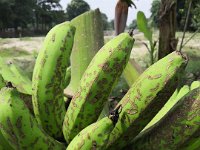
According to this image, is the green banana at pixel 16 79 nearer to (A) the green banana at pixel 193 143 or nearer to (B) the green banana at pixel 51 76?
(B) the green banana at pixel 51 76

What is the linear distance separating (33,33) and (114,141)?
1461 inches

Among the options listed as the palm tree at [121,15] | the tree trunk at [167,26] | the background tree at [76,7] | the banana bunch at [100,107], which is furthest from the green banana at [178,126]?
the background tree at [76,7]

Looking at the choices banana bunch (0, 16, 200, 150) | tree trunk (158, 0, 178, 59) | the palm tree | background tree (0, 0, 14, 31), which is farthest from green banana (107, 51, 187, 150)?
background tree (0, 0, 14, 31)

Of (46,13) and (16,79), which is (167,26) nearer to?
(16,79)

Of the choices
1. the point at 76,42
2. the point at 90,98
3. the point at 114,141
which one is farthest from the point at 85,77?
the point at 76,42

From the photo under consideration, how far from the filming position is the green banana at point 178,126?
735 mm

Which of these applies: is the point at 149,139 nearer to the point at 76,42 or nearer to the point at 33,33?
→ the point at 76,42

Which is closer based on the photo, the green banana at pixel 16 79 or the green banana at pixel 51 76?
the green banana at pixel 51 76

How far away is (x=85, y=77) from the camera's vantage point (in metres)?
0.79

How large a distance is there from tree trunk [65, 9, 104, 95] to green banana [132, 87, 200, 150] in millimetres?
390

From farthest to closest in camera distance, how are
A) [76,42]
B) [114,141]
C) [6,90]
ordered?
[76,42] < [114,141] < [6,90]

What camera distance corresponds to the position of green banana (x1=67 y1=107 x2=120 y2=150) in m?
0.66

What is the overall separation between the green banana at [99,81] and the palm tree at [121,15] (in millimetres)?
1184

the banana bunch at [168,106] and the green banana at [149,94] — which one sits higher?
the green banana at [149,94]
